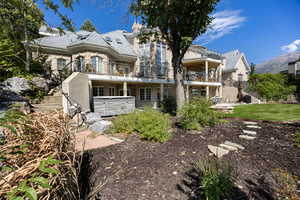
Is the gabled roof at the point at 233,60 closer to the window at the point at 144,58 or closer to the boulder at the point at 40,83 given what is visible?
the window at the point at 144,58

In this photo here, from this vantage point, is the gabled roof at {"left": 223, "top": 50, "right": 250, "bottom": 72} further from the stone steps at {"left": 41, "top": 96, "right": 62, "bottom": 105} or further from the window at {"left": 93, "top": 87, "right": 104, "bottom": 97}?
the stone steps at {"left": 41, "top": 96, "right": 62, "bottom": 105}

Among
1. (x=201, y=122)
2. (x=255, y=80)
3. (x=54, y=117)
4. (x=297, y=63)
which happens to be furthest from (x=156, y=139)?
(x=297, y=63)

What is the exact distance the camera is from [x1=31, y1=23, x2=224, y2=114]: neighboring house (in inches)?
485

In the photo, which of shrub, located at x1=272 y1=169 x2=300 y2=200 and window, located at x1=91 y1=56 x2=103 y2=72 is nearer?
shrub, located at x1=272 y1=169 x2=300 y2=200

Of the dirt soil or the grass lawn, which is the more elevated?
the grass lawn

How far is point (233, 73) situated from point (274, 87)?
819cm

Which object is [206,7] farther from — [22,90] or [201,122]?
[22,90]

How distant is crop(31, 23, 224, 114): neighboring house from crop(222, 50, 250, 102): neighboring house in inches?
76.6

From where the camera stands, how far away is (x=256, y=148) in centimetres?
413

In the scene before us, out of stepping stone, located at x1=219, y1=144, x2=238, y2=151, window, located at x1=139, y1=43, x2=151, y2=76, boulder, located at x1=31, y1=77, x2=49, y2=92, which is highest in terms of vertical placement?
window, located at x1=139, y1=43, x2=151, y2=76

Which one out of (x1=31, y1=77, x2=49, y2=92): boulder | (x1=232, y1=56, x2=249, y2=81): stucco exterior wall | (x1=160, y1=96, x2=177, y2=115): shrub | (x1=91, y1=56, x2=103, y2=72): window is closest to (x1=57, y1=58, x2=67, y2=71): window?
(x1=91, y1=56, x2=103, y2=72): window

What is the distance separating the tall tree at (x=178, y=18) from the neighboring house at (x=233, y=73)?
16254 mm

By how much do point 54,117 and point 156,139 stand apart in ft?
12.2

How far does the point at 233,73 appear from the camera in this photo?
2512 cm
